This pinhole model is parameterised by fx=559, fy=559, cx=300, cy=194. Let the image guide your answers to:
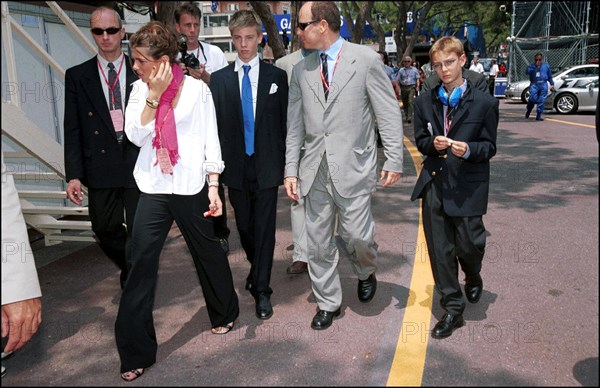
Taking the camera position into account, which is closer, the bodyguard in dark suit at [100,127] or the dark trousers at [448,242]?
the dark trousers at [448,242]

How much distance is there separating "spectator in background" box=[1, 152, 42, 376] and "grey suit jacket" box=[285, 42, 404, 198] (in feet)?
6.80

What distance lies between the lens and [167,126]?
3.37 meters

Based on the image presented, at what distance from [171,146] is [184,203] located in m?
0.37

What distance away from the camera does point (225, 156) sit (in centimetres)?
420

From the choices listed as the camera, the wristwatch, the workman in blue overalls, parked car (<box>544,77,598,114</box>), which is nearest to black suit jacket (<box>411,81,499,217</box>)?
the wristwatch

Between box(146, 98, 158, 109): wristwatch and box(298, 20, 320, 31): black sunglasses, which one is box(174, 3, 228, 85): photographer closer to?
box(298, 20, 320, 31): black sunglasses

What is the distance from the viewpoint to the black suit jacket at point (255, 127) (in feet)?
13.6

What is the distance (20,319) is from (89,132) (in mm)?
2435

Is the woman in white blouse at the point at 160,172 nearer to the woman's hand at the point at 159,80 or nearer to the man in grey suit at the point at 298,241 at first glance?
the woman's hand at the point at 159,80

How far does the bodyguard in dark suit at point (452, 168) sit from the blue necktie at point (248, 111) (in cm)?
121

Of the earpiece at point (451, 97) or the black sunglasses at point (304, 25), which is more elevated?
the black sunglasses at point (304, 25)

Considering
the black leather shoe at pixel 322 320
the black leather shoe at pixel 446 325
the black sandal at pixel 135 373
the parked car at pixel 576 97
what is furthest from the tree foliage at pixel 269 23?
the parked car at pixel 576 97

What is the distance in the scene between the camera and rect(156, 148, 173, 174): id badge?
11.1 ft

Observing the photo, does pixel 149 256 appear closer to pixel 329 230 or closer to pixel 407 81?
pixel 329 230
